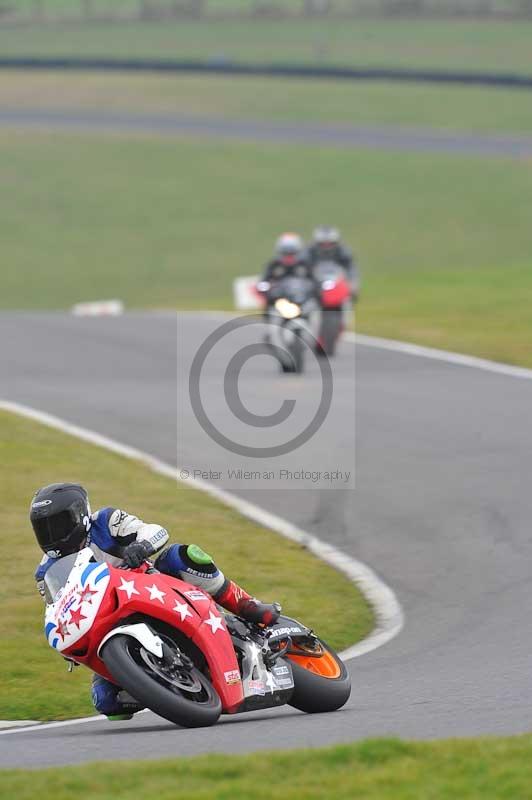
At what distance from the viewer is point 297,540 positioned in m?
11.5

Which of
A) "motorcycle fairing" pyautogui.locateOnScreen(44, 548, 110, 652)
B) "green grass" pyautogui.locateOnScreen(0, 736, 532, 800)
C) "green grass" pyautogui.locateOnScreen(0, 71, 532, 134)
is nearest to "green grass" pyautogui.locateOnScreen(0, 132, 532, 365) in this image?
"green grass" pyautogui.locateOnScreen(0, 71, 532, 134)

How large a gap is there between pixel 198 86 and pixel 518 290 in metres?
26.0

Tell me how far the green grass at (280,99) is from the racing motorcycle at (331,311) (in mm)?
25962

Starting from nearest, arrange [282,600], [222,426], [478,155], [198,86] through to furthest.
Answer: [282,600] < [222,426] < [478,155] < [198,86]

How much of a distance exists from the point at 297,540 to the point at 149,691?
5532 mm

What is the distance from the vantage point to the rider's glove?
655cm

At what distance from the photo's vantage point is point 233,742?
5.95 meters

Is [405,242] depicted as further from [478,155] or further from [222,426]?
[222,426]

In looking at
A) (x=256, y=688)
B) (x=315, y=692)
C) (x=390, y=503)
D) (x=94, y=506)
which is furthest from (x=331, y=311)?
(x=256, y=688)

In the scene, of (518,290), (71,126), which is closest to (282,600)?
(518,290)

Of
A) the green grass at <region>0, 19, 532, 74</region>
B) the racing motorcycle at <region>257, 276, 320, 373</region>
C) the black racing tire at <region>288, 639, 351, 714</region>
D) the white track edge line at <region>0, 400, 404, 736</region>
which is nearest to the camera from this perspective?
the black racing tire at <region>288, 639, 351, 714</region>

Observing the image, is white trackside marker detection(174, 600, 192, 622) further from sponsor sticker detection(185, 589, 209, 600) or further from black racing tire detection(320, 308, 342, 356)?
black racing tire detection(320, 308, 342, 356)

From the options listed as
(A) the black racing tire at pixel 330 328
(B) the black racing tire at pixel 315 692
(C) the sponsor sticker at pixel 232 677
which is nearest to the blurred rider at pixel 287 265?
(A) the black racing tire at pixel 330 328

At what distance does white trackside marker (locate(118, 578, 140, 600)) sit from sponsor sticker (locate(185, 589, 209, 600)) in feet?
0.97
